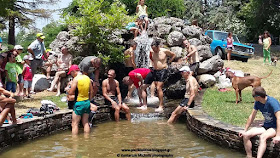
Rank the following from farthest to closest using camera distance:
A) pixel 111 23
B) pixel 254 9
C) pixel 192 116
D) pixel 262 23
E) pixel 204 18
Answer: pixel 204 18
pixel 262 23
pixel 254 9
pixel 111 23
pixel 192 116

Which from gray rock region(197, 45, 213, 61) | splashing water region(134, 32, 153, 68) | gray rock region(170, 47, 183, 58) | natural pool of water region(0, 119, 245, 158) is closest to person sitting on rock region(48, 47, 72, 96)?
splashing water region(134, 32, 153, 68)

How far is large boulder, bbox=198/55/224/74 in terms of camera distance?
14953 millimetres

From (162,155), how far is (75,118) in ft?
8.33

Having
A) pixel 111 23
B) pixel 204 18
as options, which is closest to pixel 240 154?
pixel 111 23

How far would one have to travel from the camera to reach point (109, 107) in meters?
10.5

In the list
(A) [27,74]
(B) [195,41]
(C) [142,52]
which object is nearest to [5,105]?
(A) [27,74]

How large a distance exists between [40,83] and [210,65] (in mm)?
7522

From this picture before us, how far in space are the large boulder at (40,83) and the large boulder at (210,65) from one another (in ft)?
22.2

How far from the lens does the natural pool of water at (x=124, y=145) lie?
6.50 m

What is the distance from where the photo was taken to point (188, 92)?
380 inches

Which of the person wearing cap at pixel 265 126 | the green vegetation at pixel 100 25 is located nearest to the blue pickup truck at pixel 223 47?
the green vegetation at pixel 100 25

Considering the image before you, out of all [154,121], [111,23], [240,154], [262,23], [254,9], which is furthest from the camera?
[262,23]

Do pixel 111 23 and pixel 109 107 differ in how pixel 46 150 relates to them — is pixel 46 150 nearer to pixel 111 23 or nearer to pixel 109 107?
pixel 109 107

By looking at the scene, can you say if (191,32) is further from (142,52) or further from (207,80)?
(207,80)
